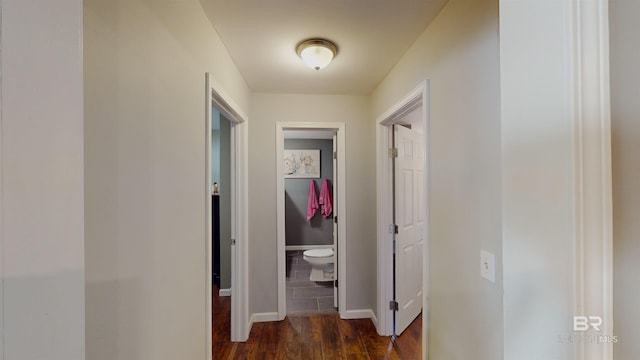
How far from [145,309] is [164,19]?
1088 mm

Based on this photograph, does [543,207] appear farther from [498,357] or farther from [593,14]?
[498,357]

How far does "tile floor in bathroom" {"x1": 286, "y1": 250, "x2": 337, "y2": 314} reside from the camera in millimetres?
2886

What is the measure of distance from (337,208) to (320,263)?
1419 millimetres

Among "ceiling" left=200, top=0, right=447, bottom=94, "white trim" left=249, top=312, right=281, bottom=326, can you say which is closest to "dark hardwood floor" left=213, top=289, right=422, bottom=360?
"white trim" left=249, top=312, right=281, bottom=326

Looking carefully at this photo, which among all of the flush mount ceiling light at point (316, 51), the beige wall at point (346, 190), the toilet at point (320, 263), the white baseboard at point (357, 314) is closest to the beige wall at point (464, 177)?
the flush mount ceiling light at point (316, 51)

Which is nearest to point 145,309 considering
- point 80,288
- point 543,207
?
point 80,288

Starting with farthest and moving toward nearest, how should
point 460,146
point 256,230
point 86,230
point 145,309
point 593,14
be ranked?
point 256,230
point 460,146
point 145,309
point 86,230
point 593,14

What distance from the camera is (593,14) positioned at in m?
0.36

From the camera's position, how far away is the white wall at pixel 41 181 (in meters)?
0.31

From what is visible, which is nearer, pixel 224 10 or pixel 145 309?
pixel 145 309

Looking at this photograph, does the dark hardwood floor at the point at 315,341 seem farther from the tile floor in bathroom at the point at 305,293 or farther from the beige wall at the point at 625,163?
the beige wall at the point at 625,163

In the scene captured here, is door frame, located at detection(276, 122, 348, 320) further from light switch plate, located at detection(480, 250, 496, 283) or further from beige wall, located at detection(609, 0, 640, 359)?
beige wall, located at detection(609, 0, 640, 359)

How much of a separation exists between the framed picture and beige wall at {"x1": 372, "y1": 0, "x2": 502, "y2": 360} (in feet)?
11.7

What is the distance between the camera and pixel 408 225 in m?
2.48
